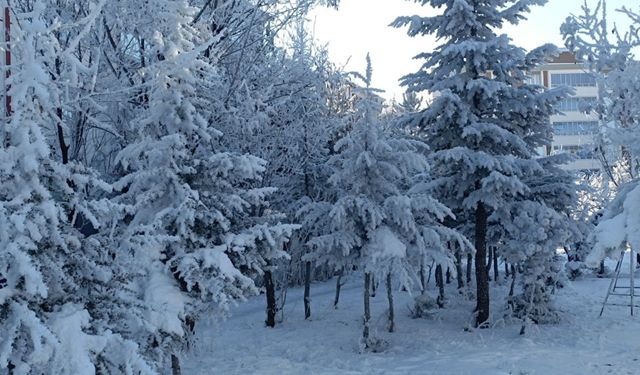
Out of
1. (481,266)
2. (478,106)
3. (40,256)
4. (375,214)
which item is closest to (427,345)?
(481,266)

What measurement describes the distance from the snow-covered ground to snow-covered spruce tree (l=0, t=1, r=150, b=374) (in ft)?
11.6

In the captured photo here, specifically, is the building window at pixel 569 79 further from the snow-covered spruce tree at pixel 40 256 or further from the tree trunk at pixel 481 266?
the snow-covered spruce tree at pixel 40 256

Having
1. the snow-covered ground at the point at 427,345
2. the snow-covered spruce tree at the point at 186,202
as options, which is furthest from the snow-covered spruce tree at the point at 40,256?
the snow-covered ground at the point at 427,345

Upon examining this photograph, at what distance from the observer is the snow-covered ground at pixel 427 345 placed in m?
10.7

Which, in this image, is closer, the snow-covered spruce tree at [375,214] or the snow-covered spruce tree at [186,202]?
the snow-covered spruce tree at [186,202]

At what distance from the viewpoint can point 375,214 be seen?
39.0 feet

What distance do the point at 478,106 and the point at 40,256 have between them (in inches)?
438

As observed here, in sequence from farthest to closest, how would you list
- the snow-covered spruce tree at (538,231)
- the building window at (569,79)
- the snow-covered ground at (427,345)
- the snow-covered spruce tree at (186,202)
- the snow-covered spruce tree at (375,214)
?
the building window at (569,79) → the snow-covered spruce tree at (538,231) → the snow-covered spruce tree at (375,214) → the snow-covered ground at (427,345) → the snow-covered spruce tree at (186,202)

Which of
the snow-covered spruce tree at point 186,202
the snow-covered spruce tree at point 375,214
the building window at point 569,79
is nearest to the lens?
the snow-covered spruce tree at point 186,202

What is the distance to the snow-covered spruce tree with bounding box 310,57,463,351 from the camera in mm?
11766

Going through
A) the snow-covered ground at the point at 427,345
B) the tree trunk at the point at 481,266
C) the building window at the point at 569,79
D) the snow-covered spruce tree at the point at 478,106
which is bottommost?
the snow-covered ground at the point at 427,345

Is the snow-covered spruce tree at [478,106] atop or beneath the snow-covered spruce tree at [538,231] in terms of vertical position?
atop

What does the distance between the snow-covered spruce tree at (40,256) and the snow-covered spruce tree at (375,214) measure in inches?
266

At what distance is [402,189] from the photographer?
1780cm
